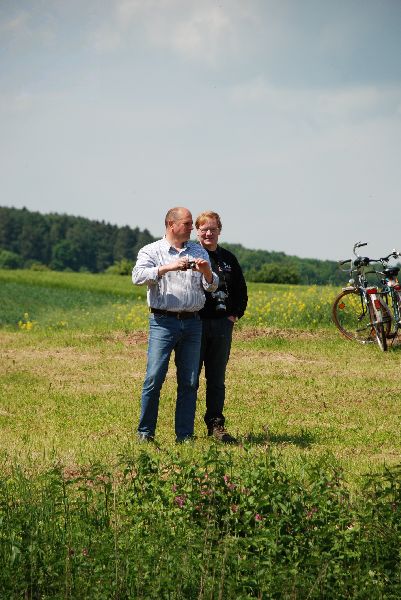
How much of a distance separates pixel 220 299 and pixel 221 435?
4.45 ft

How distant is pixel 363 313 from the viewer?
17.5 metres

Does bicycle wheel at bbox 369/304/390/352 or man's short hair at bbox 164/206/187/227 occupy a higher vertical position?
man's short hair at bbox 164/206/187/227

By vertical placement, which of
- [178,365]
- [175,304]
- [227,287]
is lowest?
[178,365]

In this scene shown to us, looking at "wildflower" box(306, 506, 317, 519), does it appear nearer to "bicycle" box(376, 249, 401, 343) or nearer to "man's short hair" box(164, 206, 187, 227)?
"man's short hair" box(164, 206, 187, 227)

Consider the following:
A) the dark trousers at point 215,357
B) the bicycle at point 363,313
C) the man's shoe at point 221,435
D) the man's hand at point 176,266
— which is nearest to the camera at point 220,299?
the dark trousers at point 215,357

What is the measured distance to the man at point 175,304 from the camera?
27.2ft

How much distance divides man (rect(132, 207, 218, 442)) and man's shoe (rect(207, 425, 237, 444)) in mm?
322

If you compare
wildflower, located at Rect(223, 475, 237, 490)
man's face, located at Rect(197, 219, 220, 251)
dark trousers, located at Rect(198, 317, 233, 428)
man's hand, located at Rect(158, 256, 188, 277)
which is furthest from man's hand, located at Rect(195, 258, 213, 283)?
wildflower, located at Rect(223, 475, 237, 490)

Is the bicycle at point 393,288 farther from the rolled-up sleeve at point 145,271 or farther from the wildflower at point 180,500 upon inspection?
the wildflower at point 180,500

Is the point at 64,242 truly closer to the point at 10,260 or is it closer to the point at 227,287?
the point at 10,260

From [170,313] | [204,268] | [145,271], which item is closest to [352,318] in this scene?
[170,313]

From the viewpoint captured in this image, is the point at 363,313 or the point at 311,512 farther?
the point at 363,313

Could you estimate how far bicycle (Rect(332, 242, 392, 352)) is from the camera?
650 inches

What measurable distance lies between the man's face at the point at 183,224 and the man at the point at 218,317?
1.88 feet
